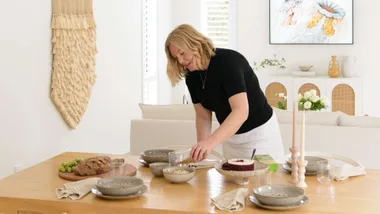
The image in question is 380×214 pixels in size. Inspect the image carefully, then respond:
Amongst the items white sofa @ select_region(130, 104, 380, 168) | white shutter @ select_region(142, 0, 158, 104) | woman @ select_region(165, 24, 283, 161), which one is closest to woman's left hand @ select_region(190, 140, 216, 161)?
woman @ select_region(165, 24, 283, 161)

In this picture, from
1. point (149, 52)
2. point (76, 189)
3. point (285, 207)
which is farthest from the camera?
point (149, 52)

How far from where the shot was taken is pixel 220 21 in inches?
343

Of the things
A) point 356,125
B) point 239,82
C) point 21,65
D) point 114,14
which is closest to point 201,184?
point 239,82

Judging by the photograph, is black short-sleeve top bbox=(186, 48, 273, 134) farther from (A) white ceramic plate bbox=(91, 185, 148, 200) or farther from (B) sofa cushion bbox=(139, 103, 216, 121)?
(B) sofa cushion bbox=(139, 103, 216, 121)

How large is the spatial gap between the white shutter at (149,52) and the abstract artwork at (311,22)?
5.74 feet

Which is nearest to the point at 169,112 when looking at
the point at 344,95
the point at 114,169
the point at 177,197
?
the point at 114,169

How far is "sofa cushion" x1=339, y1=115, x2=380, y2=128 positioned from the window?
14.8ft

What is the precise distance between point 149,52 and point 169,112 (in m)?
3.15

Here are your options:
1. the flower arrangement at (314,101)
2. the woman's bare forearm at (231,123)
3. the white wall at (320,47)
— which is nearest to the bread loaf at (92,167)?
the woman's bare forearm at (231,123)

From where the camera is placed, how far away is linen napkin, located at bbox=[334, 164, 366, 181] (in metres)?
2.77

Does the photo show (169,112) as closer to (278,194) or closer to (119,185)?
(119,185)

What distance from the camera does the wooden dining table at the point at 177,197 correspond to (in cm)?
238

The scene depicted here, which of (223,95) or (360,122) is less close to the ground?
(223,95)

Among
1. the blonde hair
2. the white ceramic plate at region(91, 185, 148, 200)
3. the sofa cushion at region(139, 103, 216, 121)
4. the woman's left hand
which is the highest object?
the blonde hair
